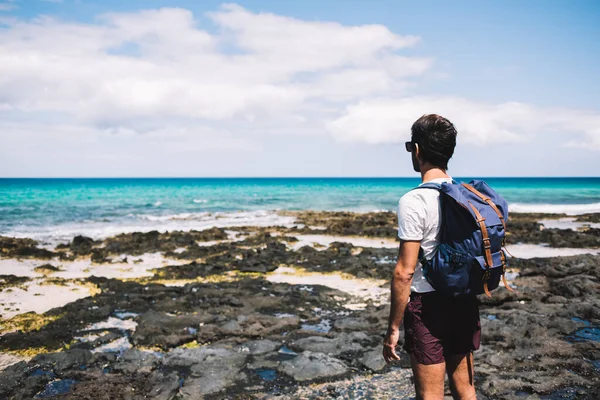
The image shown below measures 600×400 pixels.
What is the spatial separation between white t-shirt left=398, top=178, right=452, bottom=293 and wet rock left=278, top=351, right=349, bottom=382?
3.65m

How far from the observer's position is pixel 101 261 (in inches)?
653

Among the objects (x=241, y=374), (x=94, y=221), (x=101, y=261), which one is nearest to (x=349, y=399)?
(x=241, y=374)

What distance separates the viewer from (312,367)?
6133 millimetres

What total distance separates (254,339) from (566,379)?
467 cm

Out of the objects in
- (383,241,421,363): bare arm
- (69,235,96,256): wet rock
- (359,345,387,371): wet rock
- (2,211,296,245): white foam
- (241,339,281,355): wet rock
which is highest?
(383,241,421,363): bare arm

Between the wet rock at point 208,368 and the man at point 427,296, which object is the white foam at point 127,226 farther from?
the man at point 427,296

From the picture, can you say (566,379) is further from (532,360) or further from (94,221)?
(94,221)

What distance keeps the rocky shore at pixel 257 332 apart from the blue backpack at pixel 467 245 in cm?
309

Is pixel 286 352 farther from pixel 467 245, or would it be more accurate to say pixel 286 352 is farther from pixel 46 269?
pixel 46 269

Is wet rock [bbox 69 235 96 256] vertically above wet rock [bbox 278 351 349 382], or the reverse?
wet rock [bbox 278 351 349 382]

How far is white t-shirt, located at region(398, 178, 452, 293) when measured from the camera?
2.89 meters

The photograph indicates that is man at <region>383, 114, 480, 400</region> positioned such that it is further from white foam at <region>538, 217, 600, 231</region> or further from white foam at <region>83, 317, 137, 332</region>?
white foam at <region>538, 217, 600, 231</region>

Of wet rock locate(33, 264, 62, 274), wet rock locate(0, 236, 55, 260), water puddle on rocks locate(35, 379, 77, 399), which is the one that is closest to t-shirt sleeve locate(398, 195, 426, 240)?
water puddle on rocks locate(35, 379, 77, 399)

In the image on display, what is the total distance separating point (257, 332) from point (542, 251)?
48.9ft
